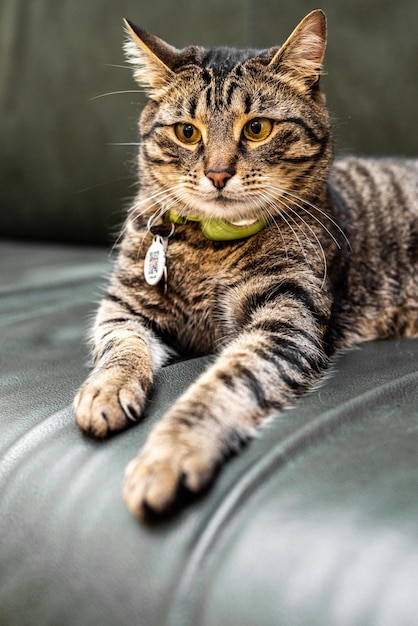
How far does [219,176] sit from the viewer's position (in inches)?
41.5

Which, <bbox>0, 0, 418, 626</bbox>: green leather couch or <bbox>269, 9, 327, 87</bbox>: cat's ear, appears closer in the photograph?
<bbox>0, 0, 418, 626</bbox>: green leather couch

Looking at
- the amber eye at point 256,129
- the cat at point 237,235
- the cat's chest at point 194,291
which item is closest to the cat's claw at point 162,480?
the cat at point 237,235

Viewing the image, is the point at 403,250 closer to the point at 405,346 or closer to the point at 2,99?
the point at 405,346

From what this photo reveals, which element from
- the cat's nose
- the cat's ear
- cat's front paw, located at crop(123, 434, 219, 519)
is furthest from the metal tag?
cat's front paw, located at crop(123, 434, 219, 519)

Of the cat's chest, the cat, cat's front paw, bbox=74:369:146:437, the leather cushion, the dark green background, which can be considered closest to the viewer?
the leather cushion

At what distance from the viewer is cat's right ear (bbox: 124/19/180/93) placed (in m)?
1.15

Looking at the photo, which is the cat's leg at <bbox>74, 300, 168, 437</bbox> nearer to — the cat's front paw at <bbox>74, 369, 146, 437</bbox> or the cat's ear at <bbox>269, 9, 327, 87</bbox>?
the cat's front paw at <bbox>74, 369, 146, 437</bbox>

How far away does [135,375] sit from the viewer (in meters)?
0.97

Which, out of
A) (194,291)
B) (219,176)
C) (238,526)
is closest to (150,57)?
(219,176)

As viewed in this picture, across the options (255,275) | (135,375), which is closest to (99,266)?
(255,275)

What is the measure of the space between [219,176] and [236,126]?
0.31 feet

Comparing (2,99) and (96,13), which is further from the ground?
(96,13)

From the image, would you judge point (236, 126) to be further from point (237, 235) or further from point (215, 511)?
point (215, 511)

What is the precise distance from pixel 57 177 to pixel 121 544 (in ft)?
4.70
